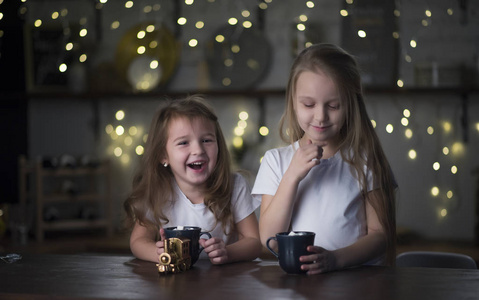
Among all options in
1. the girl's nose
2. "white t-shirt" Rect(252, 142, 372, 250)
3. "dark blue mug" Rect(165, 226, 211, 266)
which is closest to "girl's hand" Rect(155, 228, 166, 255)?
"dark blue mug" Rect(165, 226, 211, 266)

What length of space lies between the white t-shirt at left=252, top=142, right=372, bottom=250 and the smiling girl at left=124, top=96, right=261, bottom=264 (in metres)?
0.11

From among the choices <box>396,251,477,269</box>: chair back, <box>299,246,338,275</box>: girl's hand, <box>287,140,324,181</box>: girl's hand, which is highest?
<box>287,140,324,181</box>: girl's hand

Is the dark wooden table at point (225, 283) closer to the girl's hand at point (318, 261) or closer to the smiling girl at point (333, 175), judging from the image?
the girl's hand at point (318, 261)

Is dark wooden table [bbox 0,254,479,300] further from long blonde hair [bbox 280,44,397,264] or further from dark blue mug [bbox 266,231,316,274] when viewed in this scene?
long blonde hair [bbox 280,44,397,264]

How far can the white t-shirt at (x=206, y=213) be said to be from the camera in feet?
5.13

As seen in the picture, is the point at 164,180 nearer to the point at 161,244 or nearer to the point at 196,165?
the point at 196,165

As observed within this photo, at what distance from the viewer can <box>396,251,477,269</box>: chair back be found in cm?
170

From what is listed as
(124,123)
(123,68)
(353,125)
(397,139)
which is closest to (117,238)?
(124,123)

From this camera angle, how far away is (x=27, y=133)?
4074 millimetres

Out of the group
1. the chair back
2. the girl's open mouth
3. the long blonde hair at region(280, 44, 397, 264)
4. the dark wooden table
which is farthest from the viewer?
the chair back

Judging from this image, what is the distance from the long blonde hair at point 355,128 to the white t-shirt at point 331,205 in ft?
0.09

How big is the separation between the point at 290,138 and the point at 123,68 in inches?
97.1

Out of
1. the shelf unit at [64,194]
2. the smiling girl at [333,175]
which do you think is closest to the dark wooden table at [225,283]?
the smiling girl at [333,175]

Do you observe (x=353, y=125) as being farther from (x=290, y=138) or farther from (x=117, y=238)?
(x=117, y=238)
